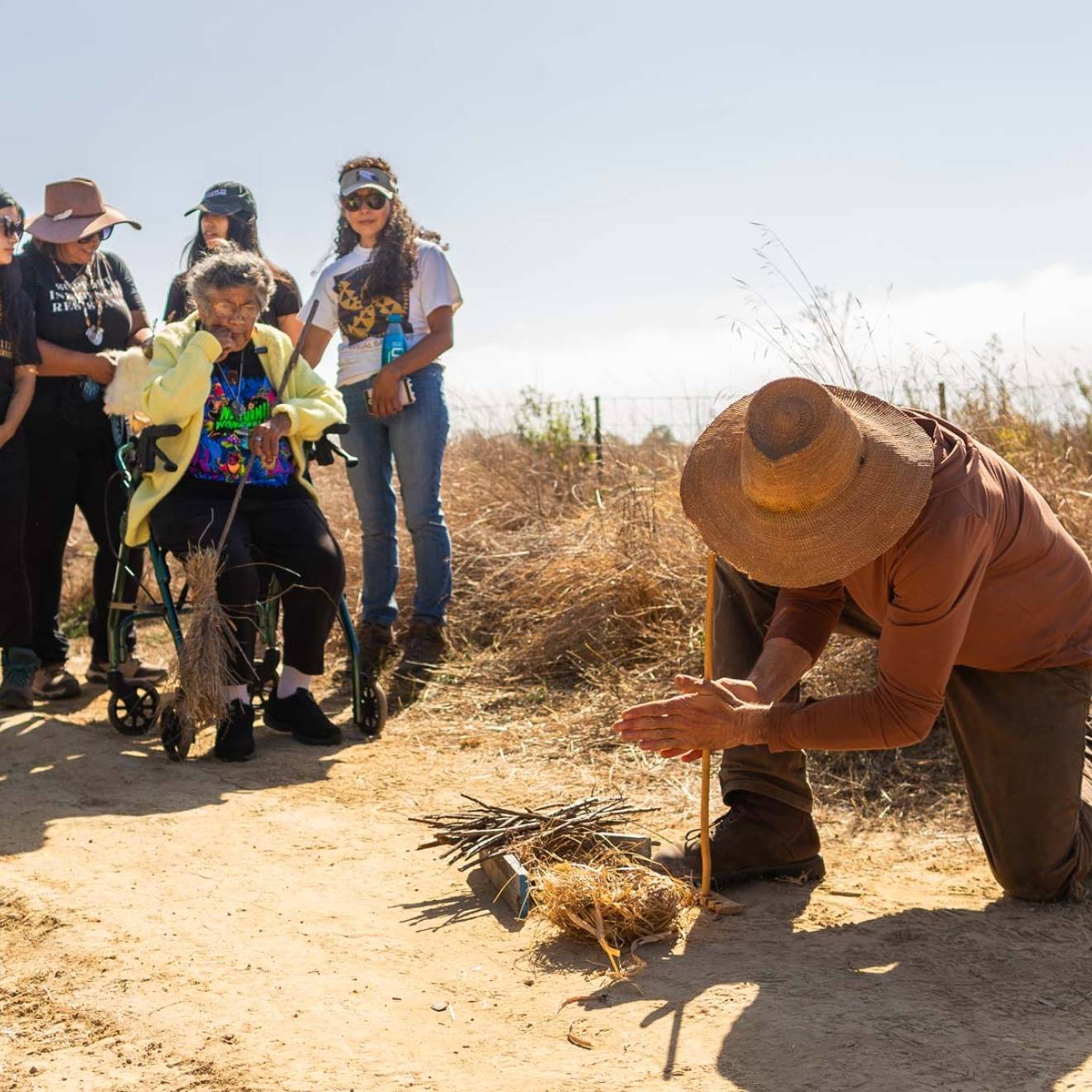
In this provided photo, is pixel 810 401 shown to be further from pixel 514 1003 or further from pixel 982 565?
pixel 514 1003

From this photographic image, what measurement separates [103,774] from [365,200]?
2.99 meters

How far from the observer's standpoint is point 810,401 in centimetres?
291

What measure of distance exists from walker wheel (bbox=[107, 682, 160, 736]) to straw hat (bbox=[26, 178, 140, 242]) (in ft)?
6.71

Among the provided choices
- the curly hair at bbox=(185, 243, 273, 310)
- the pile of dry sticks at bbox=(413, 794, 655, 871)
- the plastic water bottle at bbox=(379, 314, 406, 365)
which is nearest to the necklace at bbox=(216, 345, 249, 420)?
the curly hair at bbox=(185, 243, 273, 310)

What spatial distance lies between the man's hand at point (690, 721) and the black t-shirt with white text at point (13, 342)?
377 cm

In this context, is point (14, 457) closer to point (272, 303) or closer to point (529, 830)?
point (272, 303)

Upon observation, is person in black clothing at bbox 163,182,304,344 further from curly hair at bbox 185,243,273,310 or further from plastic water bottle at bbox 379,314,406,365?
curly hair at bbox 185,243,273,310

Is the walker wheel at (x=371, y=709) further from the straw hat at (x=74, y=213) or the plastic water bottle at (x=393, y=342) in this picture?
the straw hat at (x=74, y=213)

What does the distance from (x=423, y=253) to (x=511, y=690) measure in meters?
2.14

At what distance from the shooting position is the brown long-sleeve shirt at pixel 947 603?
118 inches

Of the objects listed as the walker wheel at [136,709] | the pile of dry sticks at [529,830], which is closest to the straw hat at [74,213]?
the walker wheel at [136,709]

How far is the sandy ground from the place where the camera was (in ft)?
8.98

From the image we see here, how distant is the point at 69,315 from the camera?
5918mm

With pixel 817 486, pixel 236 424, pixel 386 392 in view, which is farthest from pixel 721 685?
pixel 386 392
